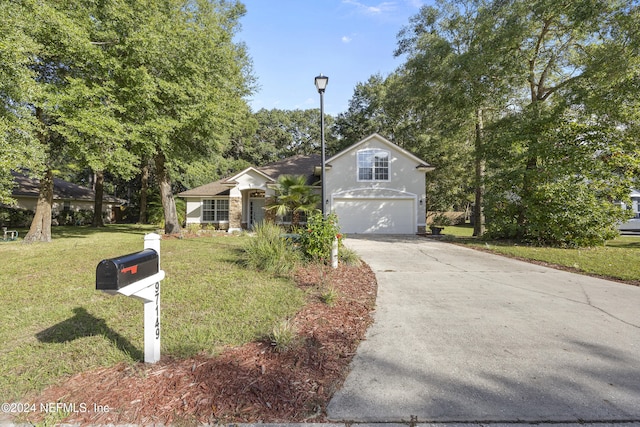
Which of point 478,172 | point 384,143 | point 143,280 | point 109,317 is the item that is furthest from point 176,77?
point 478,172

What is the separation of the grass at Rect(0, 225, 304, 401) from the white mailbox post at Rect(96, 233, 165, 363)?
391 mm

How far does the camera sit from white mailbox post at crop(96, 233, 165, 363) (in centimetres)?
227

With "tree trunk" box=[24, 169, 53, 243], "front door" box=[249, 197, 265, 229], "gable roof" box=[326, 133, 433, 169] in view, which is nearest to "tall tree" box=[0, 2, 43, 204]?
"tree trunk" box=[24, 169, 53, 243]

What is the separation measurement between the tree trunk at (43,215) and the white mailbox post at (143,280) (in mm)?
15016

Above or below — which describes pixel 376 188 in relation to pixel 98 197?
above

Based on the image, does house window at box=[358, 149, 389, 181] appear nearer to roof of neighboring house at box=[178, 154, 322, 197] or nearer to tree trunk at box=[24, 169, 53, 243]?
roof of neighboring house at box=[178, 154, 322, 197]

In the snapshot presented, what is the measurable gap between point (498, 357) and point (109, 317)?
4999 mm

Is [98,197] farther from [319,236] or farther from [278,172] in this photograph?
[319,236]

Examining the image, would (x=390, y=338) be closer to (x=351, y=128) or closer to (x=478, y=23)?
(x=478, y=23)

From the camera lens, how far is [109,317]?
427 centimetres

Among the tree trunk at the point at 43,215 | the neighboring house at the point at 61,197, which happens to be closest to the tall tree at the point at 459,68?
the tree trunk at the point at 43,215

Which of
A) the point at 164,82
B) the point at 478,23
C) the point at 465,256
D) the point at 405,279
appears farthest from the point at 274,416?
the point at 478,23

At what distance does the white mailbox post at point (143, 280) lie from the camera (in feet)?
7.43

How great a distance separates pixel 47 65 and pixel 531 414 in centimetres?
1865
